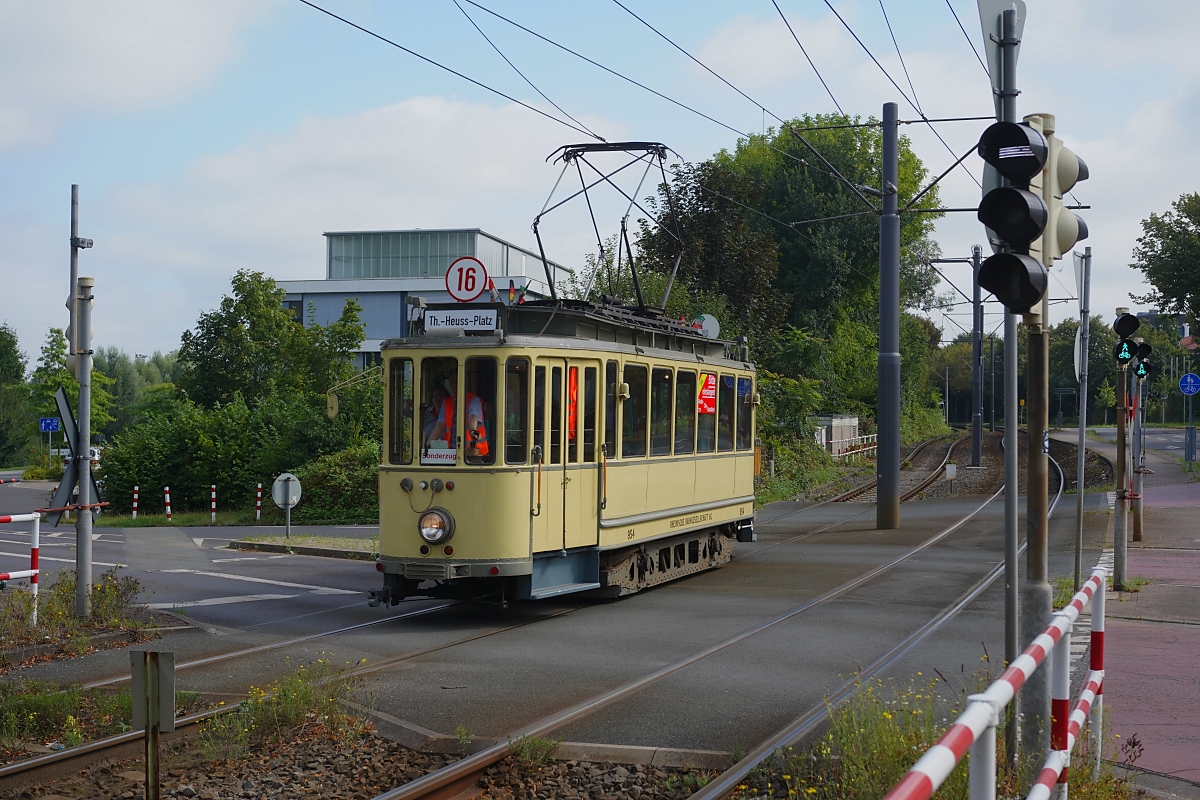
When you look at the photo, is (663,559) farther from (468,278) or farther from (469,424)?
(468,278)

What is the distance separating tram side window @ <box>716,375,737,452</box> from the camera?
16480 millimetres

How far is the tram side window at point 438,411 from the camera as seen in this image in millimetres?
11906

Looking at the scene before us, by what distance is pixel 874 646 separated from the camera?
34.6 feet

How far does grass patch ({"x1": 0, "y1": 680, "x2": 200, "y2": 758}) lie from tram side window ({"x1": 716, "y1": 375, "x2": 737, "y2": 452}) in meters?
9.35

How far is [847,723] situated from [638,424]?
25.2 ft

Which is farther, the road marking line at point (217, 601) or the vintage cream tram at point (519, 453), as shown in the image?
the road marking line at point (217, 601)

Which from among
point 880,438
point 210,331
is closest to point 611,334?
point 880,438

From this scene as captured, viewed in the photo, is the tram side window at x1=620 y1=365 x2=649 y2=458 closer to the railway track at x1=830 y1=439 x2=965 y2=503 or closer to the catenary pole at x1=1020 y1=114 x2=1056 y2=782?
the catenary pole at x1=1020 y1=114 x2=1056 y2=782

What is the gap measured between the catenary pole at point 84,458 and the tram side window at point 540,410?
4.25 metres

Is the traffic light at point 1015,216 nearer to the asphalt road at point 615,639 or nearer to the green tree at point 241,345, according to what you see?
the asphalt road at point 615,639

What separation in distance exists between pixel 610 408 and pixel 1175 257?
104ft

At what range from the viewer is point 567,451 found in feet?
40.7

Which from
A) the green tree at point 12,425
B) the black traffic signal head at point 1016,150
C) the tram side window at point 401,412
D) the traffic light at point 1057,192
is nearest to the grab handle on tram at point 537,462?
the tram side window at point 401,412

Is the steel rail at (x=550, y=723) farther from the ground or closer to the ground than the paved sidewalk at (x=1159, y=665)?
closer to the ground
